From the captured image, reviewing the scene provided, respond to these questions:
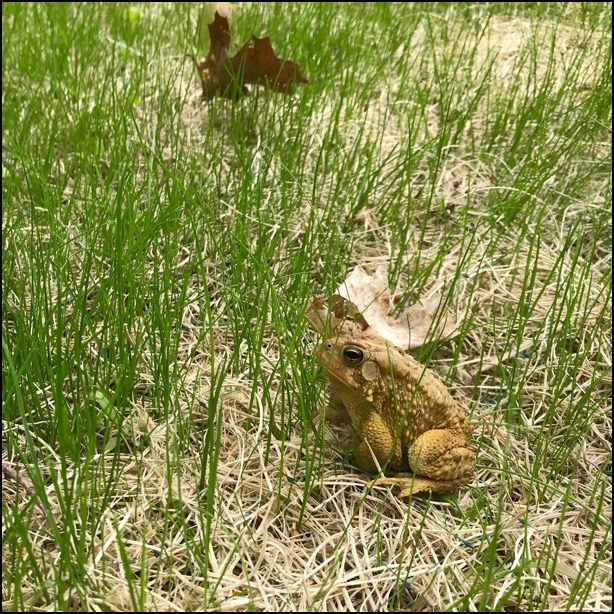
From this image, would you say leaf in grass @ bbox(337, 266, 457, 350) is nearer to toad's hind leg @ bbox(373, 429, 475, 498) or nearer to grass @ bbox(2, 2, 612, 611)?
grass @ bbox(2, 2, 612, 611)

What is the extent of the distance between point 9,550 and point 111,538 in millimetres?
248

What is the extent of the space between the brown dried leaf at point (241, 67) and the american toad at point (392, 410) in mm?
1773

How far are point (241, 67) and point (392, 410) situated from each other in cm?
207

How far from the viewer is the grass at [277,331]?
6.59 ft

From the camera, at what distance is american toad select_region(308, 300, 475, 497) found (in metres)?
2.29

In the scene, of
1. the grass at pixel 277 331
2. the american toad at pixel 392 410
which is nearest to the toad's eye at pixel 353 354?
the american toad at pixel 392 410

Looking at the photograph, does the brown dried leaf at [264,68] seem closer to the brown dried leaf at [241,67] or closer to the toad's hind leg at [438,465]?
the brown dried leaf at [241,67]

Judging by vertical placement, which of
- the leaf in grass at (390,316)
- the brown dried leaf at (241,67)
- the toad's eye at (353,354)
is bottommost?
the leaf in grass at (390,316)

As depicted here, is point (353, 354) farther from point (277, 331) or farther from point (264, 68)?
point (264, 68)

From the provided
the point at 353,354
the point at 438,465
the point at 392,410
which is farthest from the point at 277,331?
the point at 438,465

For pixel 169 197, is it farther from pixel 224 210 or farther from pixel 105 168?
pixel 105 168

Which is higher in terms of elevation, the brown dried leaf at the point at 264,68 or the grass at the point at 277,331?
the brown dried leaf at the point at 264,68

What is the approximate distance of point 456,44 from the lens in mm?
4297

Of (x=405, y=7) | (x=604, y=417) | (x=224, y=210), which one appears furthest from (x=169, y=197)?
(x=405, y=7)
